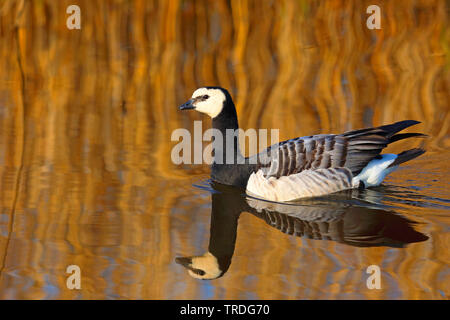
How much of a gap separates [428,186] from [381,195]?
612 millimetres

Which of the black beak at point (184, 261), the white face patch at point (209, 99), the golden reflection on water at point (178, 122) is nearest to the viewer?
the golden reflection on water at point (178, 122)

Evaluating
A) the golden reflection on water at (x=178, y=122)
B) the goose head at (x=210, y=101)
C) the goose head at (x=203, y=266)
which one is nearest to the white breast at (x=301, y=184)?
the golden reflection on water at (x=178, y=122)

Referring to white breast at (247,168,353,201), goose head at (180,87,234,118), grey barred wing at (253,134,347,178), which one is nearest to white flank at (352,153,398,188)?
white breast at (247,168,353,201)

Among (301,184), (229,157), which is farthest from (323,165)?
(229,157)

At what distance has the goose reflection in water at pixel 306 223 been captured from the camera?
6.27m

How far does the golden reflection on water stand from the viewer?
19.2ft

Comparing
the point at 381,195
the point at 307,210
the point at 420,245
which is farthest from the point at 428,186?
the point at 420,245

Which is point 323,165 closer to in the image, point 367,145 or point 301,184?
point 301,184

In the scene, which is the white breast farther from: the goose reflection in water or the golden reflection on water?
the golden reflection on water

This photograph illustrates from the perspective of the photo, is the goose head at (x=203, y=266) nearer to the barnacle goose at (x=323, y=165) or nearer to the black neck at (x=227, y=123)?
the barnacle goose at (x=323, y=165)

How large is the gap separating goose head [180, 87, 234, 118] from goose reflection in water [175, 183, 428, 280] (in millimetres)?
950

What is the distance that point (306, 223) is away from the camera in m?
7.09

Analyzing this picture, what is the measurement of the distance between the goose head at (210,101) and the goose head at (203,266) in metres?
2.76

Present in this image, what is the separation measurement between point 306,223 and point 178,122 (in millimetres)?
3888
